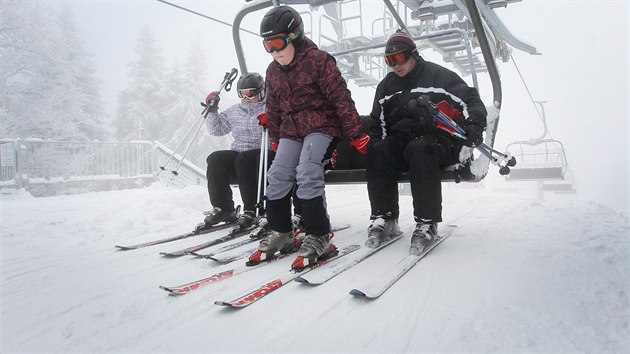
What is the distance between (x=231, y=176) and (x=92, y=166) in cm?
1075

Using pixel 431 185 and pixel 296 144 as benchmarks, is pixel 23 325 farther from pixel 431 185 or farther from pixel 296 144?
pixel 431 185

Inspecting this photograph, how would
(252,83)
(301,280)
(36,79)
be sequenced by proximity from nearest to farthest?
(301,280), (252,83), (36,79)

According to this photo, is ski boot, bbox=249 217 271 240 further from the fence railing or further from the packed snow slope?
the fence railing

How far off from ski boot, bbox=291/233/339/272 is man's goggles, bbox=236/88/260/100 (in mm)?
1650

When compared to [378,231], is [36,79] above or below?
above

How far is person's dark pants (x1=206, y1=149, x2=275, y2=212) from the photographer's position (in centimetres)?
326

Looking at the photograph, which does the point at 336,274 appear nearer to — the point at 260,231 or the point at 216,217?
the point at 260,231

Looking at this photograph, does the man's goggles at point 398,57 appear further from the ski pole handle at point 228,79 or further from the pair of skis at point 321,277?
the ski pole handle at point 228,79

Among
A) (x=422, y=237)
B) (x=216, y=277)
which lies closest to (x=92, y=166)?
(x=216, y=277)

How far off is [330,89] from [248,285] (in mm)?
1155

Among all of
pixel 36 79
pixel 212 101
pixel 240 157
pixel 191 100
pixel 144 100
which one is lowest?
pixel 240 157

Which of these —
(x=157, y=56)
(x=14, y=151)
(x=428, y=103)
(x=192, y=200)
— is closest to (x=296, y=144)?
(x=428, y=103)

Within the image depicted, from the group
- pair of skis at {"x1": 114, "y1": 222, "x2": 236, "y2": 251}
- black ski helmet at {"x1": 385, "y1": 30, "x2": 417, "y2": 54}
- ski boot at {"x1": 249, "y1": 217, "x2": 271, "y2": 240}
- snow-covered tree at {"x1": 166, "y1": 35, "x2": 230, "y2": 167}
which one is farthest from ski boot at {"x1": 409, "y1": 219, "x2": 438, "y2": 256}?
snow-covered tree at {"x1": 166, "y1": 35, "x2": 230, "y2": 167}

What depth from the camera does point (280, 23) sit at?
219 centimetres
